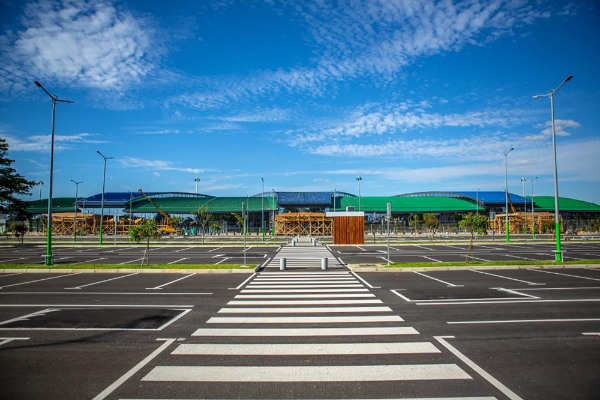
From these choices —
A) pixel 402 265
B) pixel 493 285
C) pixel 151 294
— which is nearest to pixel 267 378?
pixel 151 294

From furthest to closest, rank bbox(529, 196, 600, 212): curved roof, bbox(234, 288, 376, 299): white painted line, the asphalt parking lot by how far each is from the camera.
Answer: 1. bbox(529, 196, 600, 212): curved roof
2. bbox(234, 288, 376, 299): white painted line
3. the asphalt parking lot

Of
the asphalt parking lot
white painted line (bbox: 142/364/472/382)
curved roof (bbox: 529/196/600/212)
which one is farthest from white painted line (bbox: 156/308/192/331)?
curved roof (bbox: 529/196/600/212)

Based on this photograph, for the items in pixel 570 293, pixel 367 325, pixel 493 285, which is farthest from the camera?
pixel 493 285

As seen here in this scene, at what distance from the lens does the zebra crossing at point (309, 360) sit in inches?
188

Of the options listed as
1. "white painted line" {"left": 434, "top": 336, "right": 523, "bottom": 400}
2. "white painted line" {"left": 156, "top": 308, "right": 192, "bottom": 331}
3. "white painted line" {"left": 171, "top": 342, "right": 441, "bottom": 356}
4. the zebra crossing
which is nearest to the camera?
"white painted line" {"left": 434, "top": 336, "right": 523, "bottom": 400}

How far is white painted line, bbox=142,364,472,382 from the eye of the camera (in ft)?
17.0

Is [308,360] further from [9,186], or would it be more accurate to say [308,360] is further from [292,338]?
[9,186]

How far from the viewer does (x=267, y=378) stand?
5207 millimetres

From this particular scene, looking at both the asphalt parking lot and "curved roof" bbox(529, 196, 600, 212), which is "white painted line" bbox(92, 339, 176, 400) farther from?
"curved roof" bbox(529, 196, 600, 212)

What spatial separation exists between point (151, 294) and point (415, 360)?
9.06 metres

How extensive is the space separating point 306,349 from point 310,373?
1.04 metres

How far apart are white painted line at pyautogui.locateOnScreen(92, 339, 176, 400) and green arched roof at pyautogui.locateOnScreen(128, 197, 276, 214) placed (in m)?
65.6

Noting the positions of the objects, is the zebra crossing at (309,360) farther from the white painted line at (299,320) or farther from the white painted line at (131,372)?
the white painted line at (131,372)

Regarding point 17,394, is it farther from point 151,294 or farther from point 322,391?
point 151,294
